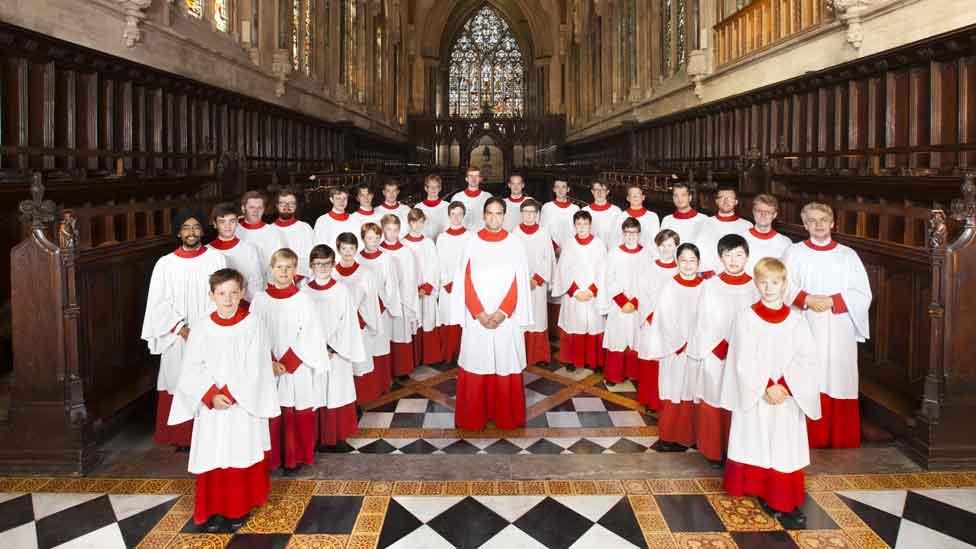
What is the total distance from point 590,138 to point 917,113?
16456mm

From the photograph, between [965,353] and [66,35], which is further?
[66,35]

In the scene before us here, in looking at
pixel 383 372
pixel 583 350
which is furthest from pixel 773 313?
pixel 383 372

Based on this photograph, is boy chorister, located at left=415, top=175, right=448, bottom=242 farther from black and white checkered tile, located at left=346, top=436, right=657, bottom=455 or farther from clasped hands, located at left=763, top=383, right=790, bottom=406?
clasped hands, located at left=763, top=383, right=790, bottom=406

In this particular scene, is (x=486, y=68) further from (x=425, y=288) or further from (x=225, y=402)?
(x=225, y=402)

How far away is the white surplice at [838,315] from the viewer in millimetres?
4332

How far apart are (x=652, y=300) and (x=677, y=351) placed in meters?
0.93

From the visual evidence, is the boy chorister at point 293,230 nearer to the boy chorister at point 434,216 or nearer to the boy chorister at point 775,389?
the boy chorister at point 434,216

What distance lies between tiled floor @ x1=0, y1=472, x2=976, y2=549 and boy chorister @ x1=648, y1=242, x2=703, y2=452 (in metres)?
0.58

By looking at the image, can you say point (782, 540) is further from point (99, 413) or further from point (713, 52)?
point (713, 52)

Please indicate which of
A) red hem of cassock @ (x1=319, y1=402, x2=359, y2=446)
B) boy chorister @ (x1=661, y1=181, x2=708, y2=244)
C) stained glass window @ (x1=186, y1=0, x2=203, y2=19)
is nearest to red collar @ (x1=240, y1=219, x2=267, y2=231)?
red hem of cassock @ (x1=319, y1=402, x2=359, y2=446)

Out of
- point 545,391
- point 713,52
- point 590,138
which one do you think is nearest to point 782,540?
point 545,391

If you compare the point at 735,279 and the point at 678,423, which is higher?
the point at 735,279

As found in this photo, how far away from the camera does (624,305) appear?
597 cm

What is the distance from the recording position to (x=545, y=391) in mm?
5945
